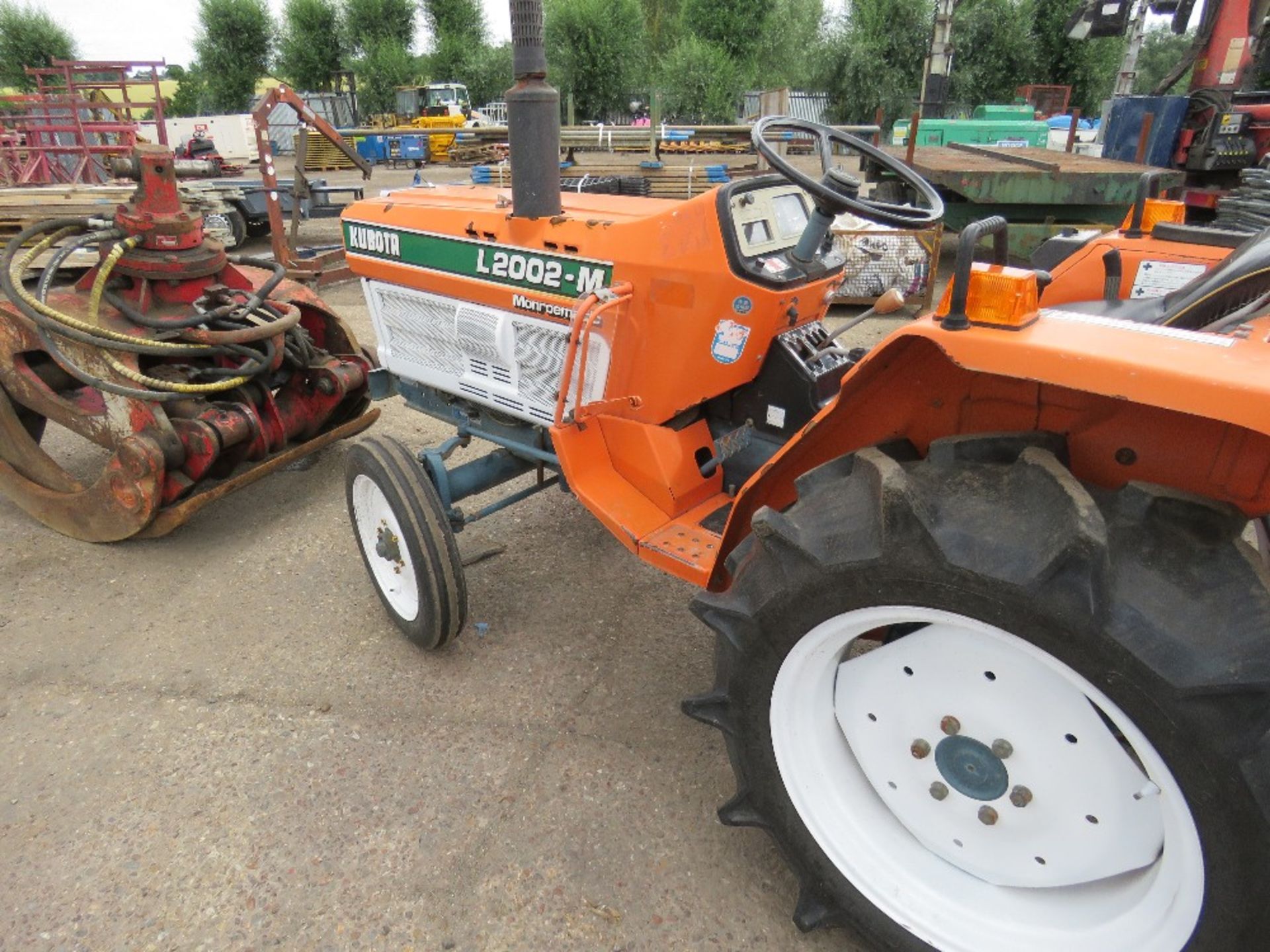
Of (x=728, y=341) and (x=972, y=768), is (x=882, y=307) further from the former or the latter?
(x=972, y=768)

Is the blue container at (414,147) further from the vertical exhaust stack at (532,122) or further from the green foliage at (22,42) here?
the green foliage at (22,42)

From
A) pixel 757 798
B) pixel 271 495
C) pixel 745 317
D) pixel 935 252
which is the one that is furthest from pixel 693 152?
pixel 757 798

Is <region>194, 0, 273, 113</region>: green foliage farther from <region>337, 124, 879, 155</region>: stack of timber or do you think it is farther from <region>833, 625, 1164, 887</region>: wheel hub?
<region>833, 625, 1164, 887</region>: wheel hub

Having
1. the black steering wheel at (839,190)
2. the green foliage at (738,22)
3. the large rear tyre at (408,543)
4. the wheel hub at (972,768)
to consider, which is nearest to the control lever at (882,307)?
the black steering wheel at (839,190)

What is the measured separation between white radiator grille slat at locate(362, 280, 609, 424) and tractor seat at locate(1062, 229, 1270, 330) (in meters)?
1.29

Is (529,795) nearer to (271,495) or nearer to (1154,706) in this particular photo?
(1154,706)

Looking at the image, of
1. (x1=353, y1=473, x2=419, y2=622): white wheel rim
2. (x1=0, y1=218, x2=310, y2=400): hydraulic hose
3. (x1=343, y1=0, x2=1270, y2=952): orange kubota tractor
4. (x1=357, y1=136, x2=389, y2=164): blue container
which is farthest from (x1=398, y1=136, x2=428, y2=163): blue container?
(x1=343, y1=0, x2=1270, y2=952): orange kubota tractor

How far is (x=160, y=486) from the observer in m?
3.04

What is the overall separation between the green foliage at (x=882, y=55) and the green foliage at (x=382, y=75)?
63.0ft

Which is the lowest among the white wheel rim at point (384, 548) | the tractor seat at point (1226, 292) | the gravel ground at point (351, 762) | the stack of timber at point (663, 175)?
the gravel ground at point (351, 762)

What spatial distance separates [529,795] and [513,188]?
63.9 inches

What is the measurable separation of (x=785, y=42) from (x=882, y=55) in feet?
19.4

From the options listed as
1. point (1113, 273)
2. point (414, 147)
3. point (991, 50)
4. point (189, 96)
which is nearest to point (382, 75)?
point (189, 96)

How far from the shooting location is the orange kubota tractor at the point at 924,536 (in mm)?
1157
